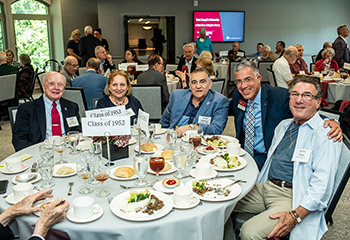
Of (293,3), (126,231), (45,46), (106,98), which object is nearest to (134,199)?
(126,231)

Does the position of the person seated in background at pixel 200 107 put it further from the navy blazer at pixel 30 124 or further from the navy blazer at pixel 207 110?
the navy blazer at pixel 30 124

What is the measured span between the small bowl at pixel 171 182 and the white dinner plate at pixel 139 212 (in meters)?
0.10

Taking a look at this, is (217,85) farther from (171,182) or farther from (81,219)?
(81,219)

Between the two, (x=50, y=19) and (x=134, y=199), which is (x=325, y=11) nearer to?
(x=50, y=19)

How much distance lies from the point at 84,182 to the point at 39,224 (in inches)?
17.7

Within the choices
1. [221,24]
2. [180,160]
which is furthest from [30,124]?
[221,24]

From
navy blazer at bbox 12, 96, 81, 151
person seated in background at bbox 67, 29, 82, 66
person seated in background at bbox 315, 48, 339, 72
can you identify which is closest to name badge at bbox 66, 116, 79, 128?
navy blazer at bbox 12, 96, 81, 151

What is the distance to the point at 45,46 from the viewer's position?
1093 centimetres

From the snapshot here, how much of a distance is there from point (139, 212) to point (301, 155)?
110cm

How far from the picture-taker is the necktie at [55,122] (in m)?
3.03

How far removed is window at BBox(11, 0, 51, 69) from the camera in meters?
10.1

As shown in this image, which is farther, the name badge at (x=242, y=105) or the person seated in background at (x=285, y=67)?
the person seated in background at (x=285, y=67)

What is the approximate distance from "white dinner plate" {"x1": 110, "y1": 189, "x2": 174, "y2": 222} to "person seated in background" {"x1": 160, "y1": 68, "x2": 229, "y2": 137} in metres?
1.29

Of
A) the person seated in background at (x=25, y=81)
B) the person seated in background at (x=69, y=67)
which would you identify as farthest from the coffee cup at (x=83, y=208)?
the person seated in background at (x=25, y=81)
